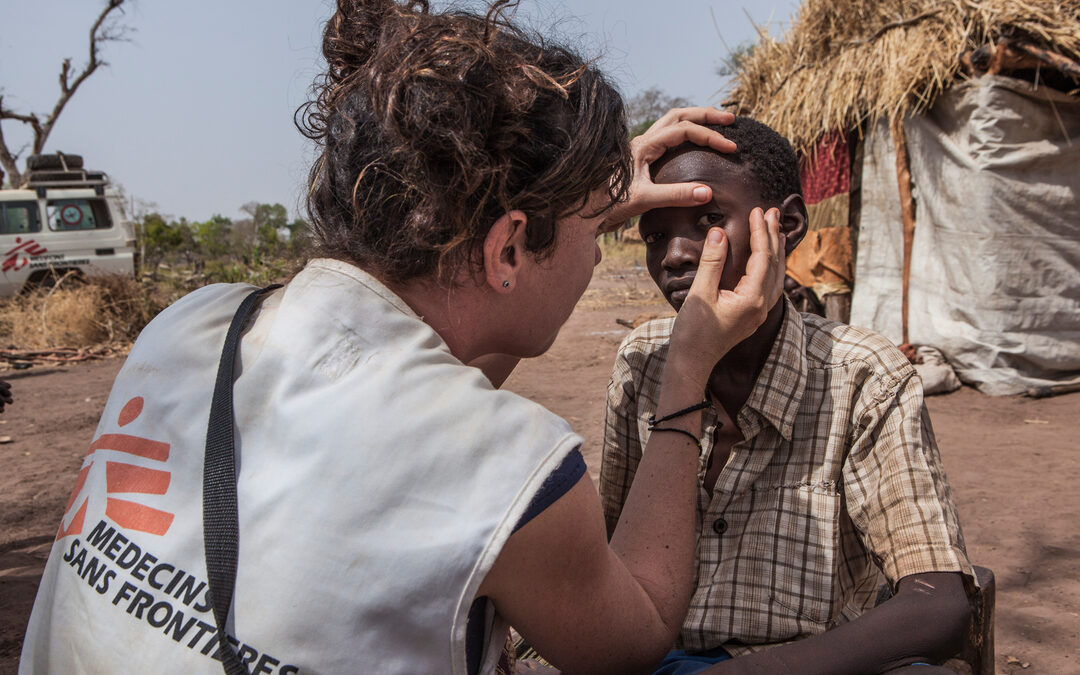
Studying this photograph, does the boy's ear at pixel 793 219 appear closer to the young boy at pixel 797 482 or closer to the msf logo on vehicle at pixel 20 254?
the young boy at pixel 797 482

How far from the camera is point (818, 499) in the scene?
1.69m

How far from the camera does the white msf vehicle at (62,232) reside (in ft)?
41.7

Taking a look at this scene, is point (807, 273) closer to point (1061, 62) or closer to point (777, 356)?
point (1061, 62)

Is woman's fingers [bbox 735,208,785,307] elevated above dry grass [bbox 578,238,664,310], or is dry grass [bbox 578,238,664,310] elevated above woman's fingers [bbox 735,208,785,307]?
woman's fingers [bbox 735,208,785,307]

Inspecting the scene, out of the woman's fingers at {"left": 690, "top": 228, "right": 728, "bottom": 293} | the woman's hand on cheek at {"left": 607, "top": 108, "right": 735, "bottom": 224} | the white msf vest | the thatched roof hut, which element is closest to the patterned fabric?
the thatched roof hut

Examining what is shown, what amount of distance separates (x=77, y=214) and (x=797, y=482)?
14487 mm

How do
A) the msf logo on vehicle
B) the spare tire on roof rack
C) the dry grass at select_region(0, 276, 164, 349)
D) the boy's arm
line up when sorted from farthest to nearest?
the spare tire on roof rack < the msf logo on vehicle < the dry grass at select_region(0, 276, 164, 349) < the boy's arm

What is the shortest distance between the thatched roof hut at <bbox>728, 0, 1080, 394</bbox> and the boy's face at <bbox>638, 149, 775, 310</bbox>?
4.82m

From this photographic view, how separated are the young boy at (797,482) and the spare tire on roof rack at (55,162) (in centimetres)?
1611

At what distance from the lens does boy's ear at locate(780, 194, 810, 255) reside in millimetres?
1947

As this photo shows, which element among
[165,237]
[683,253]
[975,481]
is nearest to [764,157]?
[683,253]

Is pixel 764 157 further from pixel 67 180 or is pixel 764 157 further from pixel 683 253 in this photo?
pixel 67 180

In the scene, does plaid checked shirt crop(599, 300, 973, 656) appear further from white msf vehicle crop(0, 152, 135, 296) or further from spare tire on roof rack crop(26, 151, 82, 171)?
spare tire on roof rack crop(26, 151, 82, 171)

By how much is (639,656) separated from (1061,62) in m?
5.77
